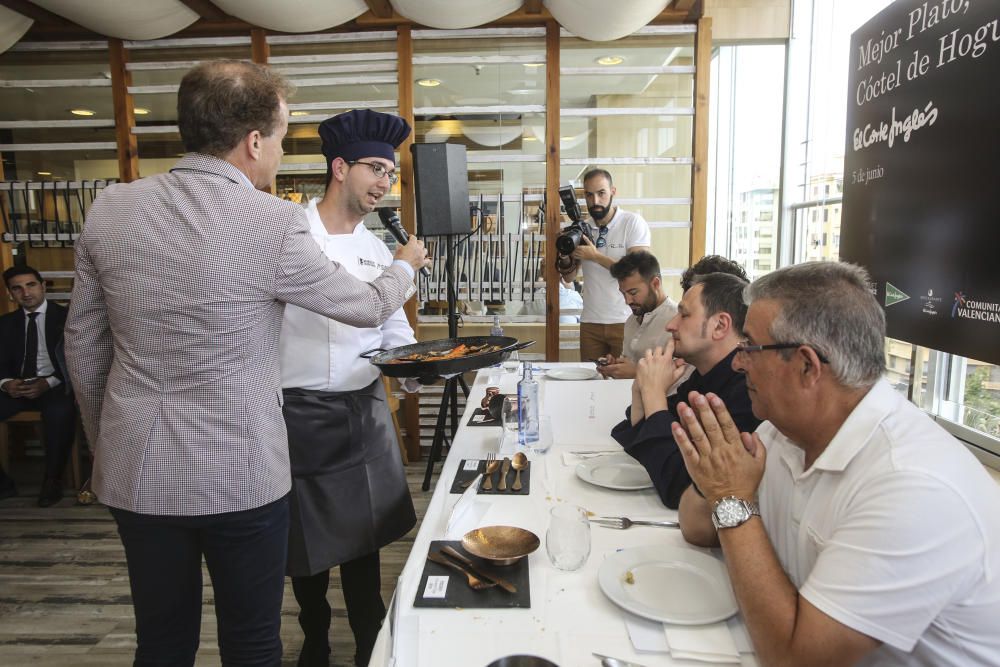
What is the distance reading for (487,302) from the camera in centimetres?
450

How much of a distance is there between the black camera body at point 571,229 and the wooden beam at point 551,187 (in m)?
0.18

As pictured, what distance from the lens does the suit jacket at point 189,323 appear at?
1.24 m

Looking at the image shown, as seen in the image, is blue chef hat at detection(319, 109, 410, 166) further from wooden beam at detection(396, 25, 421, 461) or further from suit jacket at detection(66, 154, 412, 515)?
wooden beam at detection(396, 25, 421, 461)

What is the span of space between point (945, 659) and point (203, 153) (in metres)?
1.60

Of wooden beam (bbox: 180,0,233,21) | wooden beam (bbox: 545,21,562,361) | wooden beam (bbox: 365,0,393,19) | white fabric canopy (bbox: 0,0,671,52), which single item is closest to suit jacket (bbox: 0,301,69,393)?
white fabric canopy (bbox: 0,0,671,52)

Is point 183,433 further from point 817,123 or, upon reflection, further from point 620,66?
point 817,123

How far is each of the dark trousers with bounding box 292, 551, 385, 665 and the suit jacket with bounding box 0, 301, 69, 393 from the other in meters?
2.82

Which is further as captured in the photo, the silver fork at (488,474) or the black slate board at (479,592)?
the silver fork at (488,474)

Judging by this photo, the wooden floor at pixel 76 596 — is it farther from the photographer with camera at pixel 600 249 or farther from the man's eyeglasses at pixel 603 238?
the man's eyeglasses at pixel 603 238

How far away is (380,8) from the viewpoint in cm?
394

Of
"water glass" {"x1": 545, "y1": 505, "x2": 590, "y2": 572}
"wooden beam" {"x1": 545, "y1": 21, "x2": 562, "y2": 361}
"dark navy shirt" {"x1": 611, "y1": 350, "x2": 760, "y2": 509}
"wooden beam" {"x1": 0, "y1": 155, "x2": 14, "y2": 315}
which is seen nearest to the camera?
"water glass" {"x1": 545, "y1": 505, "x2": 590, "y2": 572}

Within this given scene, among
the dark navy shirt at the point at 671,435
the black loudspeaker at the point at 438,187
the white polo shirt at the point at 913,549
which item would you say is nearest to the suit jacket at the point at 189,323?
the dark navy shirt at the point at 671,435

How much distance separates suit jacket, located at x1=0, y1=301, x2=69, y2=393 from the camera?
3.88m

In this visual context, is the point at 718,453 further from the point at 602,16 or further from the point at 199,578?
the point at 602,16
